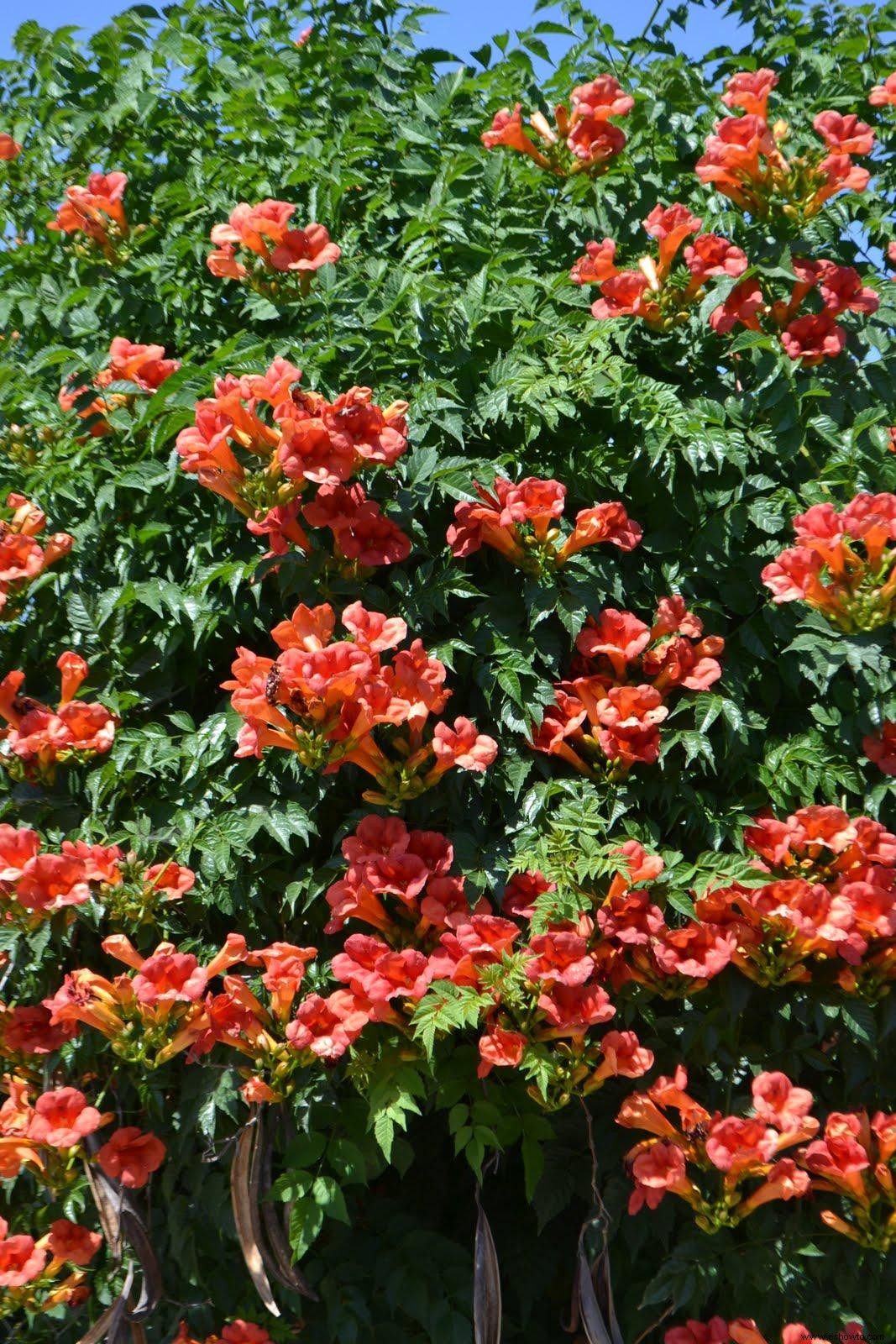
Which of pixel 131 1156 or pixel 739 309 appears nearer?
pixel 131 1156

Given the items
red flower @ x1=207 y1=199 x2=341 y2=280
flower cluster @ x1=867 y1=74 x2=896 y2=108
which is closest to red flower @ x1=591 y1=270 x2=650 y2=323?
red flower @ x1=207 y1=199 x2=341 y2=280

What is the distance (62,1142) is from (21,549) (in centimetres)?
138

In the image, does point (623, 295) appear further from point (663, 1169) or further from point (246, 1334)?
point (246, 1334)

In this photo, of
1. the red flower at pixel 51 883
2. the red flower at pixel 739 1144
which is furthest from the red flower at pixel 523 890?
the red flower at pixel 51 883

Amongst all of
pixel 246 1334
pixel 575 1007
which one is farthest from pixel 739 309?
pixel 246 1334

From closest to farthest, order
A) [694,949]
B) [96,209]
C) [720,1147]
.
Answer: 1. [720,1147]
2. [694,949]
3. [96,209]

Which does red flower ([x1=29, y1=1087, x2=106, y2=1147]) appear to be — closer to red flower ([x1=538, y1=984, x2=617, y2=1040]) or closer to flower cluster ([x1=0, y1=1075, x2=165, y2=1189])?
flower cluster ([x1=0, y1=1075, x2=165, y2=1189])

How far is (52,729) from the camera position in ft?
9.96

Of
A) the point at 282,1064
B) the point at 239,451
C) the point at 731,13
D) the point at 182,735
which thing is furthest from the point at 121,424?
the point at 731,13

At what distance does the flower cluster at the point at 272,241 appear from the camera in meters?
3.03

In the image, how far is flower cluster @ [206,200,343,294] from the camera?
303 centimetres

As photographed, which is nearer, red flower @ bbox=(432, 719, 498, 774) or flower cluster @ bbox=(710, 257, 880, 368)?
red flower @ bbox=(432, 719, 498, 774)

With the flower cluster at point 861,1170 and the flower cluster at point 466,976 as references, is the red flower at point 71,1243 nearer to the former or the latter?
the flower cluster at point 466,976

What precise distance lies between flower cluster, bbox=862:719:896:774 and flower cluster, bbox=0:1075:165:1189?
71.0 inches
